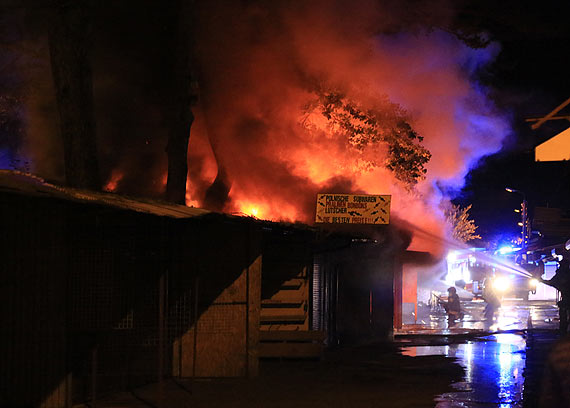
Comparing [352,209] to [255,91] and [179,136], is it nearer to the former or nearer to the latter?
[179,136]

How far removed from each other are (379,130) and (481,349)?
698 centimetres

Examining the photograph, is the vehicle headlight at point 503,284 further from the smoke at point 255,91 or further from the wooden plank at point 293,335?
the wooden plank at point 293,335

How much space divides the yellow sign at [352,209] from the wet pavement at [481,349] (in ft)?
11.6

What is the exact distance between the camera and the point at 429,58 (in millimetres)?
23844

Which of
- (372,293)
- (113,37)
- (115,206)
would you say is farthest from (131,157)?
(115,206)

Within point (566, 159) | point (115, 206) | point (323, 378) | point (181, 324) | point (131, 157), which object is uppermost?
point (566, 159)

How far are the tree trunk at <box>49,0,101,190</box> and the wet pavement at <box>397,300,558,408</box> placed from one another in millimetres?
7752

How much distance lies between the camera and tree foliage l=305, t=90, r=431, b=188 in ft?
72.5

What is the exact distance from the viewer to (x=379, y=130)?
2253cm

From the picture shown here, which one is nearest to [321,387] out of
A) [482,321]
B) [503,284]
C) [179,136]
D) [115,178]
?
[179,136]

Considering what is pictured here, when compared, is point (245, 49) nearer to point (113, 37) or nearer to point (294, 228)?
point (113, 37)

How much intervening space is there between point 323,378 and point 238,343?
1679mm

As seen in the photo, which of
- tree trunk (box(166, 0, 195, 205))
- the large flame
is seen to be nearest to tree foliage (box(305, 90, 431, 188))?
the large flame

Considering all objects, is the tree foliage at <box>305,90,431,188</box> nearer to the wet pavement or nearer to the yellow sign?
the wet pavement
